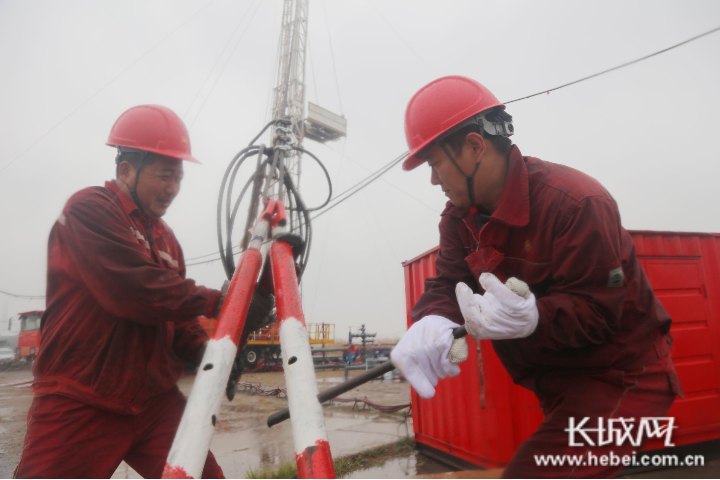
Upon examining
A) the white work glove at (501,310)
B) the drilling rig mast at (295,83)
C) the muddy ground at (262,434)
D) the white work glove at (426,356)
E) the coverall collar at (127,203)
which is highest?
the drilling rig mast at (295,83)

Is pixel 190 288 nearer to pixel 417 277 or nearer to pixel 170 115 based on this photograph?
pixel 170 115

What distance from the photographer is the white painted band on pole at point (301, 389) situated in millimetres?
1341

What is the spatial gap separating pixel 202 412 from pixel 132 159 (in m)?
1.46

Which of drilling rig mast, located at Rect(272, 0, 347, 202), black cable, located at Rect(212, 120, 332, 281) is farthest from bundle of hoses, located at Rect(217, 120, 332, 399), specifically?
drilling rig mast, located at Rect(272, 0, 347, 202)

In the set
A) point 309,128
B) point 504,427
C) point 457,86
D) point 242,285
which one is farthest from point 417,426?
point 309,128

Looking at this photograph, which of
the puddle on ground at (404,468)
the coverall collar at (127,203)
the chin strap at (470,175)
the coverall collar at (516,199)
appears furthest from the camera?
the puddle on ground at (404,468)

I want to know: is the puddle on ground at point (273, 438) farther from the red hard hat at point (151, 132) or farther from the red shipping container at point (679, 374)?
the red hard hat at point (151, 132)

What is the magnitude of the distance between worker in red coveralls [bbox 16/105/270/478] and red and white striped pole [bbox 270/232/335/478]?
0.34 metres

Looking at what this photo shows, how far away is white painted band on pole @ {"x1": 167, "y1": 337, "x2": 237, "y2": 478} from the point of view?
4.12 ft

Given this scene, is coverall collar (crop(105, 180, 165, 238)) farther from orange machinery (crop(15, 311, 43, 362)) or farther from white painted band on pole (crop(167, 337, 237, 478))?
orange machinery (crop(15, 311, 43, 362))

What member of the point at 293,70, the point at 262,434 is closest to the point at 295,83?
the point at 293,70

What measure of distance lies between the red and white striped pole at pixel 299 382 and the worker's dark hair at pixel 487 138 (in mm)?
972

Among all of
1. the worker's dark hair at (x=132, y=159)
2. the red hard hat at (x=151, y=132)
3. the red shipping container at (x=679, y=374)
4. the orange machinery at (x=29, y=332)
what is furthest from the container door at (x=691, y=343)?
the orange machinery at (x=29, y=332)

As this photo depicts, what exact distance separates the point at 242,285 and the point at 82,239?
0.68m
